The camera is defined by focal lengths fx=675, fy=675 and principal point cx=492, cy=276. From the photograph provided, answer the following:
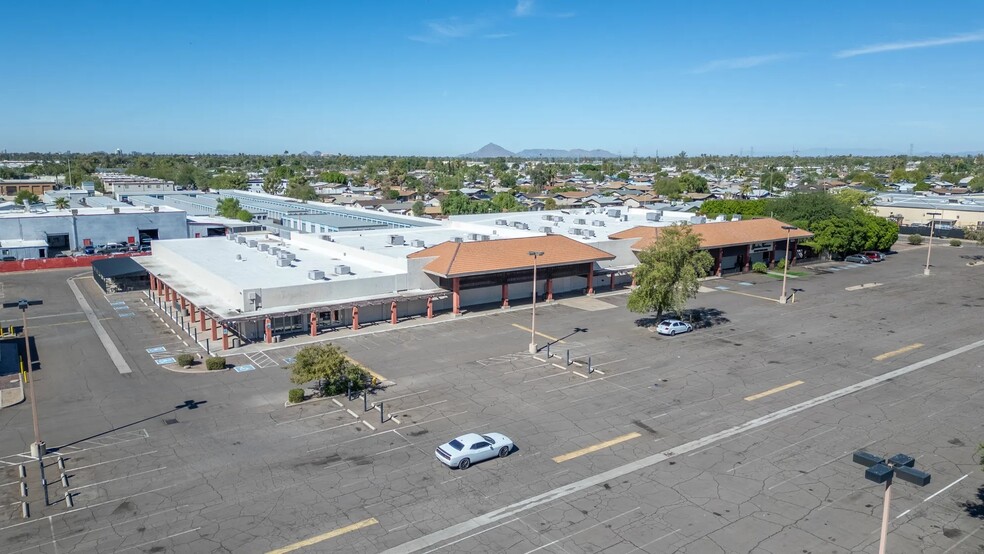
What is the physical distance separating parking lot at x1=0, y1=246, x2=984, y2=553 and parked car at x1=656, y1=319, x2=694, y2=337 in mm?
785

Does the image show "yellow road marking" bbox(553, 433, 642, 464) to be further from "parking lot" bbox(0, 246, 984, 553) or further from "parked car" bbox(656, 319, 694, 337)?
"parked car" bbox(656, 319, 694, 337)

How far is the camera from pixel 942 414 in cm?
3753

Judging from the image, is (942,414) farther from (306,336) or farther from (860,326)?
(306,336)

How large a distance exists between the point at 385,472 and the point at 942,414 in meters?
30.7

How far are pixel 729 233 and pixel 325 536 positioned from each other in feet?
222

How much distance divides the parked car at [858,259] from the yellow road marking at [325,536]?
86.4m

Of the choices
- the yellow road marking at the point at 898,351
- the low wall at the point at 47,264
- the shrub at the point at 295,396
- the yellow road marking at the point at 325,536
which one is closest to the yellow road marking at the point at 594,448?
the yellow road marking at the point at 325,536

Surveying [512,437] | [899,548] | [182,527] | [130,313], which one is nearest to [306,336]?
[130,313]

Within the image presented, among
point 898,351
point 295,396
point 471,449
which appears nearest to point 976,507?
point 471,449

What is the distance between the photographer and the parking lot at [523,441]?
2539 centimetres

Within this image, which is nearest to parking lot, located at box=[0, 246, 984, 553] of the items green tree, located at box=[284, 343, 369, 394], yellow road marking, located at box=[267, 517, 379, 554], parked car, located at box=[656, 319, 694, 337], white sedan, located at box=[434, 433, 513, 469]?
yellow road marking, located at box=[267, 517, 379, 554]

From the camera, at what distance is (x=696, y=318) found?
193 feet

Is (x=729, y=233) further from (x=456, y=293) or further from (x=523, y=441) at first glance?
(x=523, y=441)

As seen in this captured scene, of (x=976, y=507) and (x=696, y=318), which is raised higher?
(x=696, y=318)
